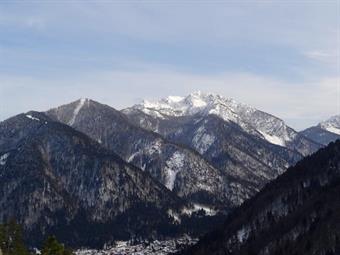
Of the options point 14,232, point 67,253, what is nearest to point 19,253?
point 14,232

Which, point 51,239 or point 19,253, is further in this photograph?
point 19,253

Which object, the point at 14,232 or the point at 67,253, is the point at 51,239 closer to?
the point at 67,253

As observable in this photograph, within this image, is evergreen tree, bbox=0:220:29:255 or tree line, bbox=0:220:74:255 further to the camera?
evergreen tree, bbox=0:220:29:255

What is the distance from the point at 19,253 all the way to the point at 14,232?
24.6 ft

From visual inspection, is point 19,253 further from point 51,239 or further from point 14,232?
point 51,239

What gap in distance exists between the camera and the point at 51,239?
134125 mm

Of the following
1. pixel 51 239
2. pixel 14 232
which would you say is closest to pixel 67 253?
pixel 51 239

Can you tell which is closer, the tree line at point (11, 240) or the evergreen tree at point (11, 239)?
the tree line at point (11, 240)

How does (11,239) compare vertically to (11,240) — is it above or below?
above

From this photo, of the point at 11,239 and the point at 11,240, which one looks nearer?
the point at 11,240

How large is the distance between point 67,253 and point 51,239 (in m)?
8.62

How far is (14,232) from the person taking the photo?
15762cm

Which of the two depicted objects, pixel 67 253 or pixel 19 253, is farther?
pixel 19 253

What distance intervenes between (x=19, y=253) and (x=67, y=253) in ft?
57.7
